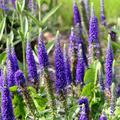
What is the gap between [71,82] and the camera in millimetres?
4328

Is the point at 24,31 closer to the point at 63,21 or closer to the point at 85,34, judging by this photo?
the point at 85,34

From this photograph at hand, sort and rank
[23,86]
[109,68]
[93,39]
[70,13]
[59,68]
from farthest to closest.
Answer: [70,13]
[93,39]
[109,68]
[59,68]
[23,86]

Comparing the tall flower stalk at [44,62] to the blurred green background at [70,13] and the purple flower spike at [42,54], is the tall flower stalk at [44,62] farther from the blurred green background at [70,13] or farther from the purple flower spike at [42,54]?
the blurred green background at [70,13]

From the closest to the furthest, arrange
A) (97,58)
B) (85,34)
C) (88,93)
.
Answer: (88,93), (97,58), (85,34)

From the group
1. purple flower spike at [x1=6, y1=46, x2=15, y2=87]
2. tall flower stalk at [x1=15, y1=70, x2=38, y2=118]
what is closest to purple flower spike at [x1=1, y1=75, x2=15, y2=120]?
tall flower stalk at [x1=15, y1=70, x2=38, y2=118]

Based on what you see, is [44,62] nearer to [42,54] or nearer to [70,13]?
[42,54]

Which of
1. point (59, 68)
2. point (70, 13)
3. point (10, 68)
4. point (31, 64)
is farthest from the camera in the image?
point (70, 13)

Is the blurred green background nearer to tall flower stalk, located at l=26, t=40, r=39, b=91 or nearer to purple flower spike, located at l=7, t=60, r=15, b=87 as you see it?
A: tall flower stalk, located at l=26, t=40, r=39, b=91

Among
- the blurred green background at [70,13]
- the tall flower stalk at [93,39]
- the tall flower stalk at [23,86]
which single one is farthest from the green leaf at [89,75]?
the blurred green background at [70,13]

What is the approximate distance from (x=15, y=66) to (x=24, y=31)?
796 mm

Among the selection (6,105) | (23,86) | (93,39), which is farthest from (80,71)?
(6,105)

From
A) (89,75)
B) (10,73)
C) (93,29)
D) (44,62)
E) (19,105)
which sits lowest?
(19,105)

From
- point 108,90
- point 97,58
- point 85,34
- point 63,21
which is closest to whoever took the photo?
point 108,90

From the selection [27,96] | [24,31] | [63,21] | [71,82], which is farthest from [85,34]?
[63,21]
